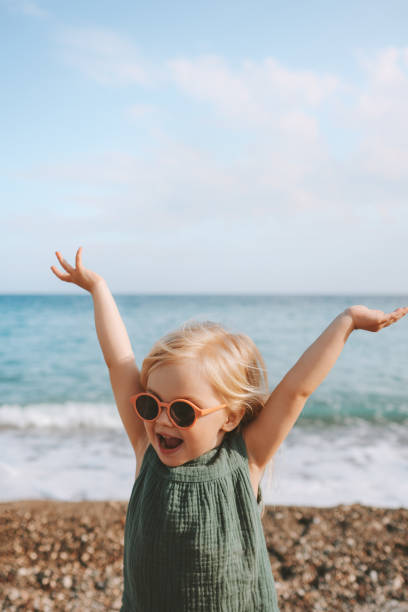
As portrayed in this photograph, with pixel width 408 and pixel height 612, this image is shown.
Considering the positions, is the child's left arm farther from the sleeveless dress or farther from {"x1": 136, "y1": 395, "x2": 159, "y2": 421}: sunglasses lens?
{"x1": 136, "y1": 395, "x2": 159, "y2": 421}: sunglasses lens

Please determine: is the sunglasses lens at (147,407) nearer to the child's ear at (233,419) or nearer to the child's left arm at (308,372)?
the child's ear at (233,419)

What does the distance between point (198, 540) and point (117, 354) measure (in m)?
0.86

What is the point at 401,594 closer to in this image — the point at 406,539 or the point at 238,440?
the point at 406,539

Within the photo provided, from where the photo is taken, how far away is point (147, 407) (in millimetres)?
1885

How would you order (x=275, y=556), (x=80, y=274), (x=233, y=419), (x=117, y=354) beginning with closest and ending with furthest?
(x=233, y=419) < (x=117, y=354) < (x=80, y=274) < (x=275, y=556)

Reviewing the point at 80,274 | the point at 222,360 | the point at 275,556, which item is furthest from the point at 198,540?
the point at 275,556

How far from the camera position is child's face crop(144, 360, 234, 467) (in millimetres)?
1880

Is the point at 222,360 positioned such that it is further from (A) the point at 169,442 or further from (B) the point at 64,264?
(B) the point at 64,264

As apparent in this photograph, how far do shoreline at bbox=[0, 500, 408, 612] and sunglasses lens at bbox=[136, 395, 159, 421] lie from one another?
2.43m

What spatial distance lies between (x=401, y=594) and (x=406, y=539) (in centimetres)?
91

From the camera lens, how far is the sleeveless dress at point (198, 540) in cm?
186

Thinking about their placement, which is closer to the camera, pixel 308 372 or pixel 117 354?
pixel 308 372

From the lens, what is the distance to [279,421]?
2.03 metres

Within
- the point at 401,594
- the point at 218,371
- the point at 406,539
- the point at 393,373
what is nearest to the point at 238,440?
the point at 218,371
